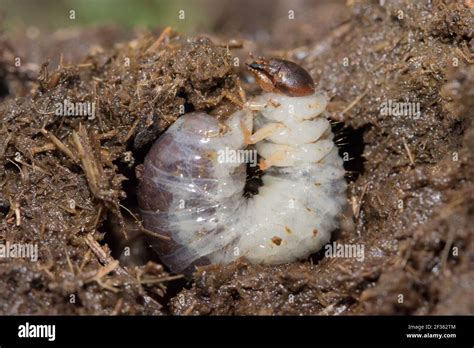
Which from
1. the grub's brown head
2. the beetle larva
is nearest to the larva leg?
the beetle larva

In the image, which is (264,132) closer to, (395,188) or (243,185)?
(243,185)

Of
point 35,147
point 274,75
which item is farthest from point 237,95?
point 35,147

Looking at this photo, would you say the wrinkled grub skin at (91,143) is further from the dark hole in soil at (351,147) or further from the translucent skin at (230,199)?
the dark hole in soil at (351,147)

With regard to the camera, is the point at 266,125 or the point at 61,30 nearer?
the point at 266,125

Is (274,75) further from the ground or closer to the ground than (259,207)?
further from the ground
